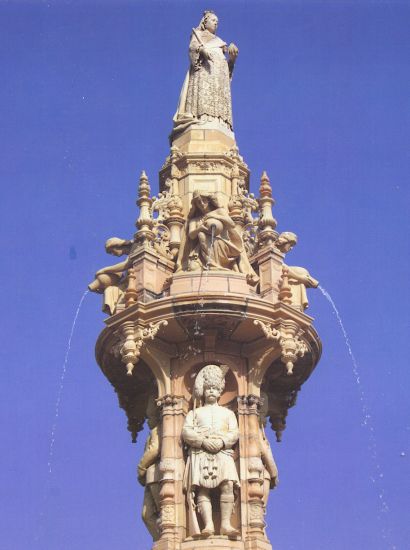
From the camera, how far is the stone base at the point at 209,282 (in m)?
22.4

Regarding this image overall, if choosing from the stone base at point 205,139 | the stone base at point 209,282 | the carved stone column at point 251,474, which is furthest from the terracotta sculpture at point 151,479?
the stone base at point 205,139

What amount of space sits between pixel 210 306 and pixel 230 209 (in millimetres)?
3290

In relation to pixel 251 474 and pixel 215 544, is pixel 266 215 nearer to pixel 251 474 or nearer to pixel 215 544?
pixel 251 474

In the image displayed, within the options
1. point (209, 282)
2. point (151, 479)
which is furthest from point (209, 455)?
point (209, 282)

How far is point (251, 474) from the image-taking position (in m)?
21.5

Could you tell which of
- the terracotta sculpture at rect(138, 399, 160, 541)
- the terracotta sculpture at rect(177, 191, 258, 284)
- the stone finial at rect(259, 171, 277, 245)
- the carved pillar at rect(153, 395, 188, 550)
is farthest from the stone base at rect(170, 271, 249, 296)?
the terracotta sculpture at rect(138, 399, 160, 541)

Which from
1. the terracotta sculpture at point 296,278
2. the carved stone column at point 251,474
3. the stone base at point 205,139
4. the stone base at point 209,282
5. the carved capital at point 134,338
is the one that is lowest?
the carved stone column at point 251,474

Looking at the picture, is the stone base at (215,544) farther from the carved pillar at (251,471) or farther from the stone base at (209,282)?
the stone base at (209,282)

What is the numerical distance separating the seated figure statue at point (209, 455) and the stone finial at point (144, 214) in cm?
325

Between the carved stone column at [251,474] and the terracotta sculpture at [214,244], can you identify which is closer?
the carved stone column at [251,474]

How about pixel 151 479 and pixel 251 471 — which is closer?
pixel 251 471

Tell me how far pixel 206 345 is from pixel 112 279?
2753 millimetres

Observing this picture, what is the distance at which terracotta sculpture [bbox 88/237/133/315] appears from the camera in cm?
2386

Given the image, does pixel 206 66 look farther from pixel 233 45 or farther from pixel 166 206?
pixel 166 206
